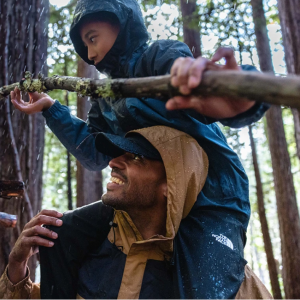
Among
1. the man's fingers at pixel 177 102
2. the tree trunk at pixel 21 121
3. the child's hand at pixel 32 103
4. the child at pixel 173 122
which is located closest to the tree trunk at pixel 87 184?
the tree trunk at pixel 21 121

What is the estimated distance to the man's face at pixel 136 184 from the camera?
2.38 m

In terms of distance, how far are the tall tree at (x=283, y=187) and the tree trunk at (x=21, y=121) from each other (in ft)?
16.5

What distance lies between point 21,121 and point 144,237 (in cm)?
184

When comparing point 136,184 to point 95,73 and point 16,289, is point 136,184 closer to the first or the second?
point 16,289

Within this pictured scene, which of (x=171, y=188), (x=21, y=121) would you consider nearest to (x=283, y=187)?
(x=171, y=188)

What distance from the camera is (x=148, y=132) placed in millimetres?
2322

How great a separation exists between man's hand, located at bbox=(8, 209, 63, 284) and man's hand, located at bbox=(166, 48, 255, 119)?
1.58 meters

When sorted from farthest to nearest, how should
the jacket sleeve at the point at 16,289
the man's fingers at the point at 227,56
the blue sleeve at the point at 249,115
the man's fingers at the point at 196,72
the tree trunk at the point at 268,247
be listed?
1. the tree trunk at the point at 268,247
2. the jacket sleeve at the point at 16,289
3. the blue sleeve at the point at 249,115
4. the man's fingers at the point at 227,56
5. the man's fingers at the point at 196,72

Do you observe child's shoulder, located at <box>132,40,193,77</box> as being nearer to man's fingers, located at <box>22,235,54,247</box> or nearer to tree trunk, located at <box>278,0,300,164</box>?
man's fingers, located at <box>22,235,54,247</box>

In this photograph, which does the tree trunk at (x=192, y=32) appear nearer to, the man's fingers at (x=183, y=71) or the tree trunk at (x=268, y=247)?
the tree trunk at (x=268, y=247)

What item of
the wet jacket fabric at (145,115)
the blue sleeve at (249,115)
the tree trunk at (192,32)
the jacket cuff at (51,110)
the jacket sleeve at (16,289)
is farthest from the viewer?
the tree trunk at (192,32)

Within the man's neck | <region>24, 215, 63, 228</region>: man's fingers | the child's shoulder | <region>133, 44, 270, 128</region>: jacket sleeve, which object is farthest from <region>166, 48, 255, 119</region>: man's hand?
<region>24, 215, 63, 228</region>: man's fingers

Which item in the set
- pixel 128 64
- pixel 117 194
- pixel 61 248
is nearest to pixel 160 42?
pixel 128 64

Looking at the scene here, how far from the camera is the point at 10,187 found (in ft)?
7.64
